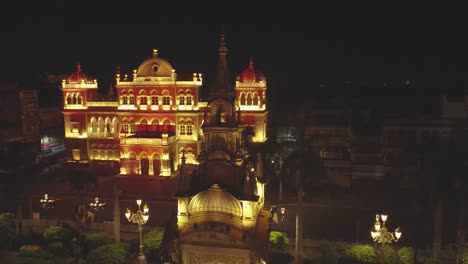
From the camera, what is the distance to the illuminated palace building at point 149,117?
4197cm

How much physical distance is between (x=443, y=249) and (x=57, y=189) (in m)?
32.0

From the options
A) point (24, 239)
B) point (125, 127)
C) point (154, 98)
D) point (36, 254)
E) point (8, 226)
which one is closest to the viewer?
point (36, 254)

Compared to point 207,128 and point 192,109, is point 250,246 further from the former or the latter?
point 192,109

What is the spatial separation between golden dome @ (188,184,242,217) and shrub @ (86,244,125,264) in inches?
240

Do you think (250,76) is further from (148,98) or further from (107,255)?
(107,255)

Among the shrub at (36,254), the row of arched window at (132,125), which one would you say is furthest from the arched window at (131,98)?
the shrub at (36,254)

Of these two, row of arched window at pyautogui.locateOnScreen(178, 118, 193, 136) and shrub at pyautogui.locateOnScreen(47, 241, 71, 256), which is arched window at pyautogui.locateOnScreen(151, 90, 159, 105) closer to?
row of arched window at pyautogui.locateOnScreen(178, 118, 193, 136)

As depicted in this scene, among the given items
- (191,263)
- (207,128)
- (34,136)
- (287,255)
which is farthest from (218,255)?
(34,136)

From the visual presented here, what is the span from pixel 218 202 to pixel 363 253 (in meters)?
8.96

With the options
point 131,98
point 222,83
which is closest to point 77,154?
point 131,98

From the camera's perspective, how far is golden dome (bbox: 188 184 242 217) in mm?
17391

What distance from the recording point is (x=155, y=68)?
1716 inches

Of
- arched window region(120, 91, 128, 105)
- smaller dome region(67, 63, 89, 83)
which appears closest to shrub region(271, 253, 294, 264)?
arched window region(120, 91, 128, 105)

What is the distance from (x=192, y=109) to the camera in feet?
143
